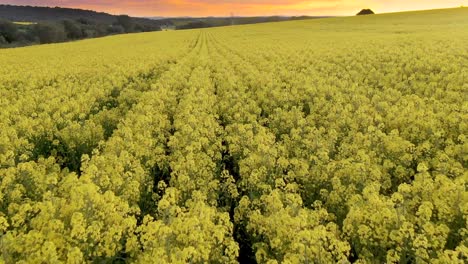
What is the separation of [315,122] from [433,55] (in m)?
16.6

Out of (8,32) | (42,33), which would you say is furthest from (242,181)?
(42,33)

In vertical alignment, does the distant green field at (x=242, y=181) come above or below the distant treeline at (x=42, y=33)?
above

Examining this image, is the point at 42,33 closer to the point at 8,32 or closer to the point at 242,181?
the point at 8,32

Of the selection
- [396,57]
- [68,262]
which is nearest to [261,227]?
[68,262]

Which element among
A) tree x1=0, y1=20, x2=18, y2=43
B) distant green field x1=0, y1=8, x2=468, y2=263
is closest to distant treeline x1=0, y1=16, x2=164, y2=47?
tree x1=0, y1=20, x2=18, y2=43

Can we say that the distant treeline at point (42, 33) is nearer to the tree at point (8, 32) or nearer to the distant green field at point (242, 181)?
the tree at point (8, 32)

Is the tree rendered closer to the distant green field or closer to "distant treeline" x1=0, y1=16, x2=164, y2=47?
"distant treeline" x1=0, y1=16, x2=164, y2=47

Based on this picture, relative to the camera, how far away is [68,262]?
19.5ft

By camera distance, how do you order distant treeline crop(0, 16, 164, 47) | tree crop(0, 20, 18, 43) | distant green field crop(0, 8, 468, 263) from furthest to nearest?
distant treeline crop(0, 16, 164, 47) → tree crop(0, 20, 18, 43) → distant green field crop(0, 8, 468, 263)

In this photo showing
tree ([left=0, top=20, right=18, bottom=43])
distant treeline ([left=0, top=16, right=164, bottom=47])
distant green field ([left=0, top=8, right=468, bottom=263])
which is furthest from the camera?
distant treeline ([left=0, top=16, right=164, bottom=47])

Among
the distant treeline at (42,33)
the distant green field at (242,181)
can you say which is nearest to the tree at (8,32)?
the distant treeline at (42,33)

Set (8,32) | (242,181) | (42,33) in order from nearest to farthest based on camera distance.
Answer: (242,181)
(8,32)
(42,33)

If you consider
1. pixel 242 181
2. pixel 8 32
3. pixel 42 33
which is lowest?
pixel 42 33

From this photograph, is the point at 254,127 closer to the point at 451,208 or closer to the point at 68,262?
the point at 451,208
